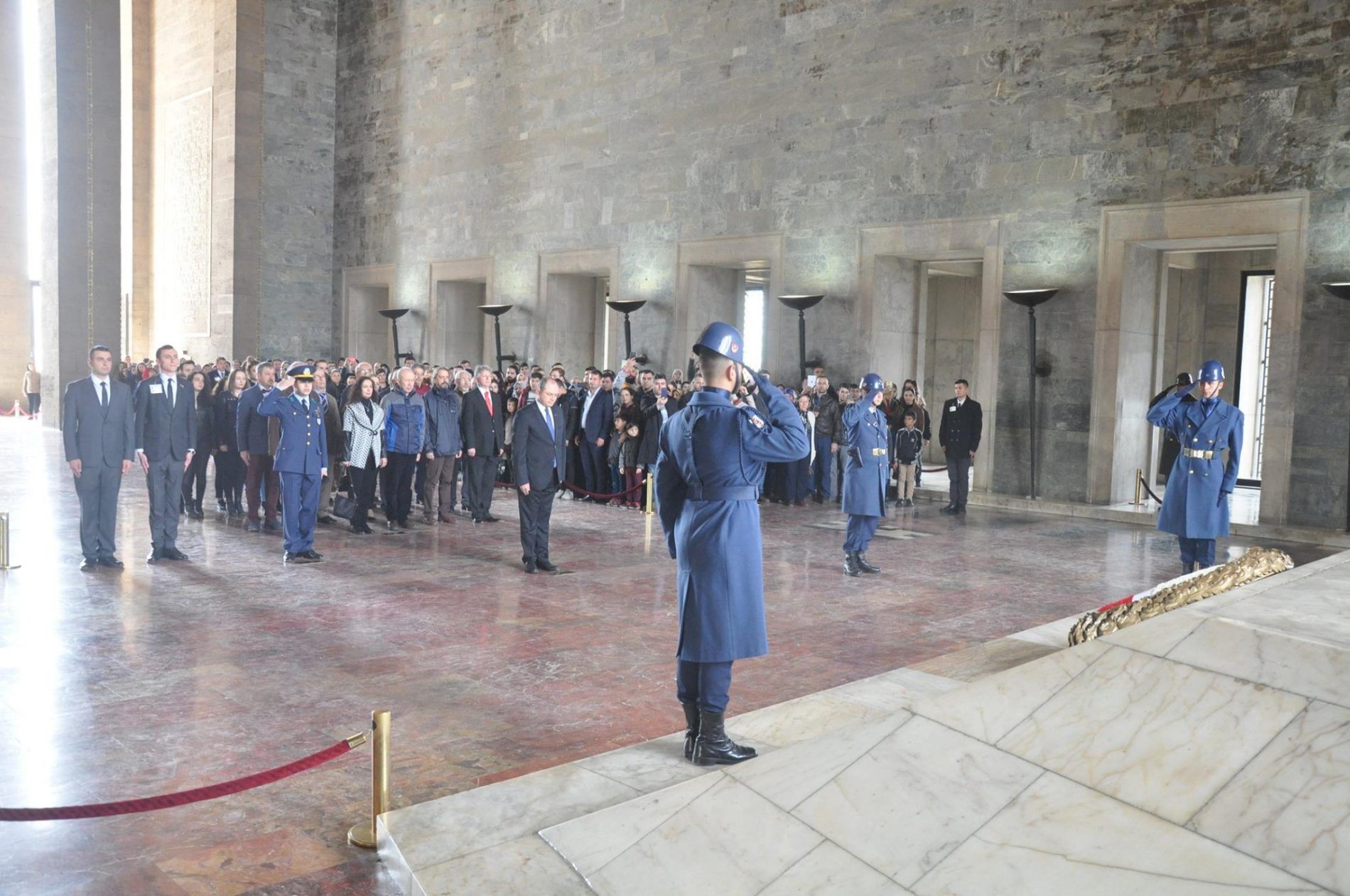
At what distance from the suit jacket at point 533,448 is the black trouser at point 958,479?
264 inches

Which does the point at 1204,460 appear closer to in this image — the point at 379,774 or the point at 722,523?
the point at 722,523

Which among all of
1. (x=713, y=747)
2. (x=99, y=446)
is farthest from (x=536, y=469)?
→ (x=713, y=747)

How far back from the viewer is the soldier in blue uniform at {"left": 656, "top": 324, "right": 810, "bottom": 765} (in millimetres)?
4465

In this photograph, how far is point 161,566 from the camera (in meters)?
8.99

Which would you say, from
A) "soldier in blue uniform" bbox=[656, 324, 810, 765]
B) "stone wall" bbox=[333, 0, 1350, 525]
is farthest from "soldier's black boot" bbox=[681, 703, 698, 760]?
"stone wall" bbox=[333, 0, 1350, 525]

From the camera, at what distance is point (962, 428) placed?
46.4 ft

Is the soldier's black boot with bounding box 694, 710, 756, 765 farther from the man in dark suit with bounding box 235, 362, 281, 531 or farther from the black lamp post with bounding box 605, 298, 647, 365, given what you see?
the black lamp post with bounding box 605, 298, 647, 365

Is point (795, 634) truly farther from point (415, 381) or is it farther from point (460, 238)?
point (460, 238)

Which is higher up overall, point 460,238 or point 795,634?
point 460,238

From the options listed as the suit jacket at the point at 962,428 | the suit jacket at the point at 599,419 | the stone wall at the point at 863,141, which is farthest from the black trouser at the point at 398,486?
the stone wall at the point at 863,141

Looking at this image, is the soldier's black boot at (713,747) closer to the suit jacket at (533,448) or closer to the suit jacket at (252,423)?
the suit jacket at (533,448)

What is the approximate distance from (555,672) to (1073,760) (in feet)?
11.1

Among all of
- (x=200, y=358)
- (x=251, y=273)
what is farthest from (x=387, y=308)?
(x=200, y=358)

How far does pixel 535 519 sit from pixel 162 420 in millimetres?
3305
